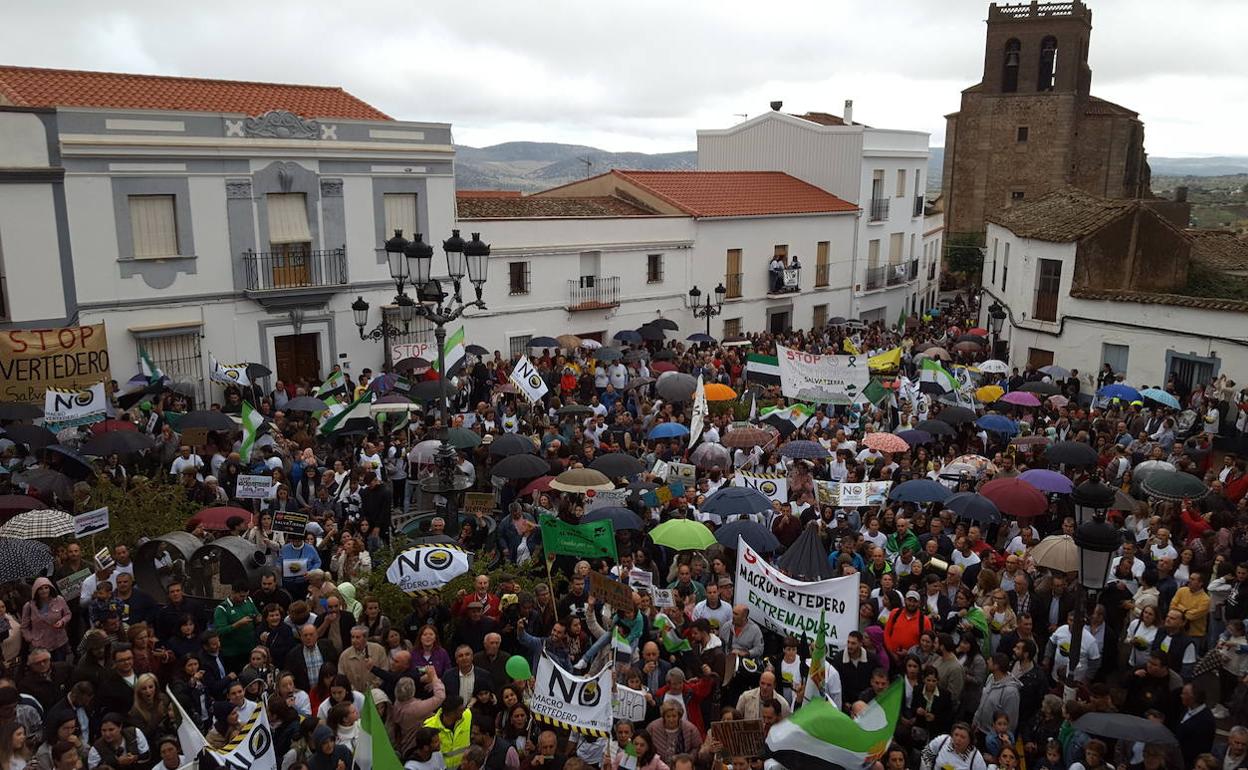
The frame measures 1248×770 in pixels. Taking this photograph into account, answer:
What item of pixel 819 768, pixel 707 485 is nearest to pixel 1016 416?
pixel 707 485

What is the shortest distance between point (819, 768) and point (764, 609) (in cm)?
238

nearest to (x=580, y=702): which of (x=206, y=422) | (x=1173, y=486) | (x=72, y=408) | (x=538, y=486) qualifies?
(x=538, y=486)

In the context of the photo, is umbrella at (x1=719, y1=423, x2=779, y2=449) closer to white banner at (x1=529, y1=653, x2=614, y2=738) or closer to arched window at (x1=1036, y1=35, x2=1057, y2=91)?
white banner at (x1=529, y1=653, x2=614, y2=738)

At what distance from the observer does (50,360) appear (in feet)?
60.8

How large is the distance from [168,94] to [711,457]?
1583 cm

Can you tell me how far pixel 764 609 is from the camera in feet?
31.4

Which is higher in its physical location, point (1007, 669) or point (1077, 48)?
point (1077, 48)

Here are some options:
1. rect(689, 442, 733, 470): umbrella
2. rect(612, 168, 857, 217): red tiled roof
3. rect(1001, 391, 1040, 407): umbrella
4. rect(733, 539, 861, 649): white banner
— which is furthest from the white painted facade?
rect(733, 539, 861, 649): white banner

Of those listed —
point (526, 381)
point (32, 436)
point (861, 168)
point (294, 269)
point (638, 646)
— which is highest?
point (861, 168)

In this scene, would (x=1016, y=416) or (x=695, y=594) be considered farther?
(x=1016, y=416)

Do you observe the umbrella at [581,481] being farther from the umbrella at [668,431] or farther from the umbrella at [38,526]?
the umbrella at [38,526]

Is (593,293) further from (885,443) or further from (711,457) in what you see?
(885,443)

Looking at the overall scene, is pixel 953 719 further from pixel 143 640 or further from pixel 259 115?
pixel 259 115

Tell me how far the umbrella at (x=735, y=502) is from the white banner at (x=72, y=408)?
959cm
